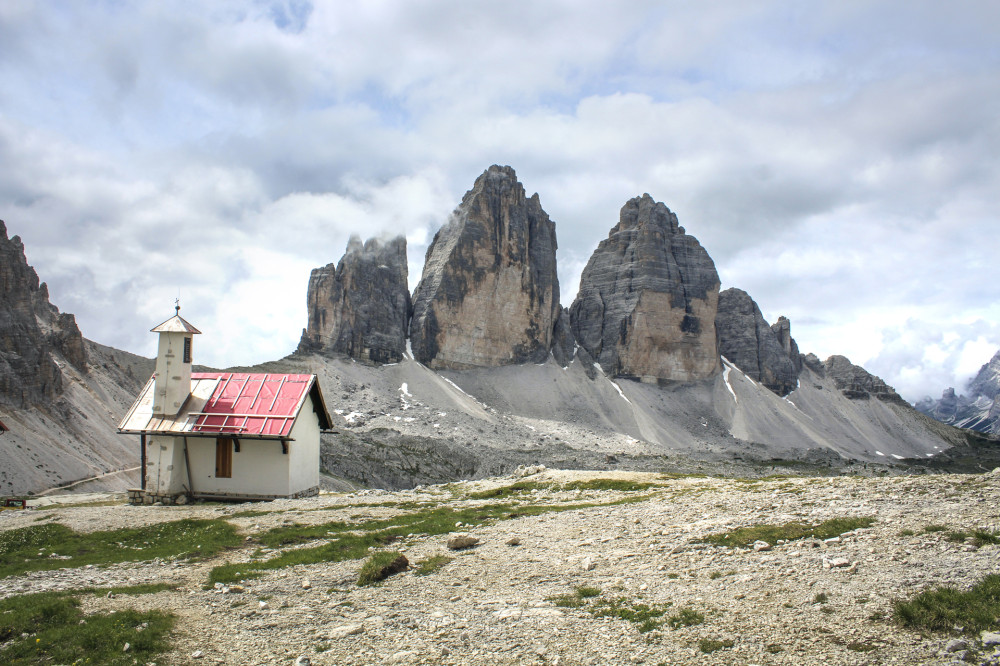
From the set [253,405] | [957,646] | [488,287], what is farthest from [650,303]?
[957,646]

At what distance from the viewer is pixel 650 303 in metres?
165

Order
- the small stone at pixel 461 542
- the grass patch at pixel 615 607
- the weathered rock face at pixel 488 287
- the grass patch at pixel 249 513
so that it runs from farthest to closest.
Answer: the weathered rock face at pixel 488 287, the grass patch at pixel 249 513, the small stone at pixel 461 542, the grass patch at pixel 615 607

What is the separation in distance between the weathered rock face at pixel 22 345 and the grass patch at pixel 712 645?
8619 centimetres

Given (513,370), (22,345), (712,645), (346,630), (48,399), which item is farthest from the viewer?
(513,370)

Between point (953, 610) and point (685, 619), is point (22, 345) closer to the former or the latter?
point (685, 619)

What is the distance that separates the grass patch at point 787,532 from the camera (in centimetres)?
1452

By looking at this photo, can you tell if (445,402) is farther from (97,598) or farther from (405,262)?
(97,598)

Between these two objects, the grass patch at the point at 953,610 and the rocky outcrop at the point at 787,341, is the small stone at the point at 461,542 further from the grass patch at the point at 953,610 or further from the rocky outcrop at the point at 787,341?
the rocky outcrop at the point at 787,341

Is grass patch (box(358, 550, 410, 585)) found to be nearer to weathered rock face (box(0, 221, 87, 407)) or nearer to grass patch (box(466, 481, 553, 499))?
grass patch (box(466, 481, 553, 499))

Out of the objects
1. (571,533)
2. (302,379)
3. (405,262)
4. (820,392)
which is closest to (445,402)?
(405,262)

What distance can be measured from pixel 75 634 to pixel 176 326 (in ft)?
79.3

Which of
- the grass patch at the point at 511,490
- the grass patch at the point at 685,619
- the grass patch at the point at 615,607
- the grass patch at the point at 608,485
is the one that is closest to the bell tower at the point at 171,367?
the grass patch at the point at 511,490

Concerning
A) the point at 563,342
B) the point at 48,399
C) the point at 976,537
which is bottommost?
the point at 976,537

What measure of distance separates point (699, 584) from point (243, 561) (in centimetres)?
1187
